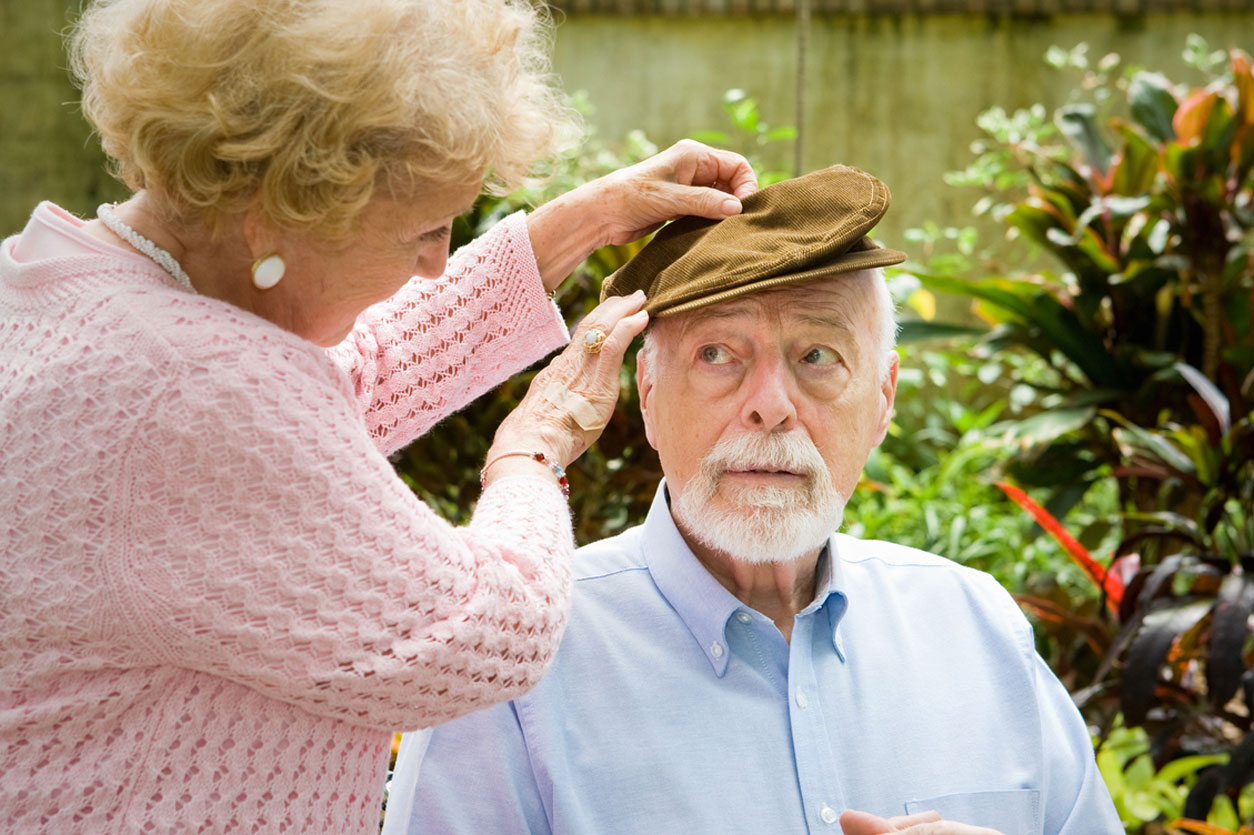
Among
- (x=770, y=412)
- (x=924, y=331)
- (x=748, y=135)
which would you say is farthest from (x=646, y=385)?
(x=748, y=135)

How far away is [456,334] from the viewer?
1.79 metres

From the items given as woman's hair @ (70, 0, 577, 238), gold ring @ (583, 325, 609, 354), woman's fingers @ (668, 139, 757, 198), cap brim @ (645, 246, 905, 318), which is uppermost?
woman's hair @ (70, 0, 577, 238)

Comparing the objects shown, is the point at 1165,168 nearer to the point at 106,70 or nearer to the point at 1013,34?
the point at 1013,34

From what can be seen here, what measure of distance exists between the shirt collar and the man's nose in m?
0.23

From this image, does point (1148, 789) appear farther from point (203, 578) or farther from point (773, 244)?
point (203, 578)

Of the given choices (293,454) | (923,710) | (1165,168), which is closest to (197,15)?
(293,454)

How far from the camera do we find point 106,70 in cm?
122

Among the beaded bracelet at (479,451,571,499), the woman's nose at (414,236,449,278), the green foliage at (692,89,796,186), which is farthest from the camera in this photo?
the green foliage at (692,89,796,186)

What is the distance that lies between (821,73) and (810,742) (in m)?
5.28

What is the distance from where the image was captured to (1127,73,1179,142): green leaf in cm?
406

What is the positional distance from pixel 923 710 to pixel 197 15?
1394mm

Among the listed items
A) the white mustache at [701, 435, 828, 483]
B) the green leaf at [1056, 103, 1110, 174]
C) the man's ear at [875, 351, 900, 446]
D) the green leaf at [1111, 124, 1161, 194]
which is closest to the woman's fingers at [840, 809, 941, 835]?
the white mustache at [701, 435, 828, 483]

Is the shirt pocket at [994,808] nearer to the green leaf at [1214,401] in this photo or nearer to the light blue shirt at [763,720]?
the light blue shirt at [763,720]

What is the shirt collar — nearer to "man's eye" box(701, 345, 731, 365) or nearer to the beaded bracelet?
"man's eye" box(701, 345, 731, 365)
